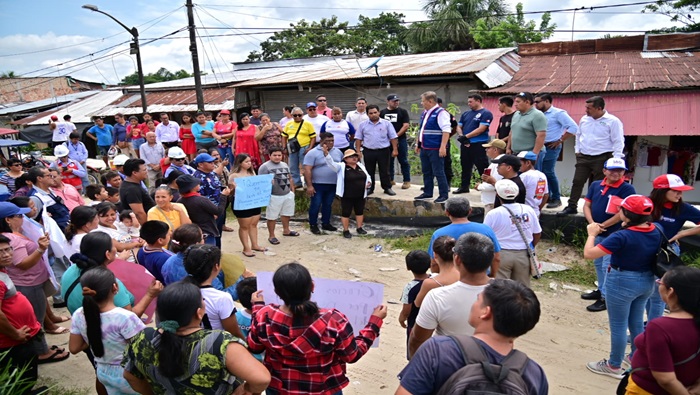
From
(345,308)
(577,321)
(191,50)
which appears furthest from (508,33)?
(345,308)

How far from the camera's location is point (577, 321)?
5.19 metres

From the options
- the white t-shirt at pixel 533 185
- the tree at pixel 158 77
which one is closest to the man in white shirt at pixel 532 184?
the white t-shirt at pixel 533 185

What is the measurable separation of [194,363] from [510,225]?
118 inches

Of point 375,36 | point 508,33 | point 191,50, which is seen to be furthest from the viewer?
point 375,36

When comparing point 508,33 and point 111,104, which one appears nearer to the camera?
point 111,104

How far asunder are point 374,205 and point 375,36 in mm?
30427

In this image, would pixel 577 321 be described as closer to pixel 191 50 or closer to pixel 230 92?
pixel 191 50

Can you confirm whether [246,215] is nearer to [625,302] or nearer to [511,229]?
[511,229]

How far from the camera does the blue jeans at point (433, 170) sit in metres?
7.68

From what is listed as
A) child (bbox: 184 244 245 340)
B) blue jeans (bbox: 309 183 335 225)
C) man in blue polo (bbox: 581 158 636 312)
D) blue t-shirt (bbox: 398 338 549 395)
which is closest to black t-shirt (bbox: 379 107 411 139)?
blue jeans (bbox: 309 183 335 225)

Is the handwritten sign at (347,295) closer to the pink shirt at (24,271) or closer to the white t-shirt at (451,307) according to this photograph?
the white t-shirt at (451,307)

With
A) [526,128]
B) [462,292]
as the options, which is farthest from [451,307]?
[526,128]

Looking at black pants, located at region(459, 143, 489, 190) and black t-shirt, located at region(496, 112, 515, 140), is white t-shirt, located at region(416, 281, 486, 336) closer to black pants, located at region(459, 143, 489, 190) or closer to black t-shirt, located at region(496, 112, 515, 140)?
black t-shirt, located at region(496, 112, 515, 140)

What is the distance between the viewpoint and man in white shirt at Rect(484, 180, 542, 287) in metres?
4.12
